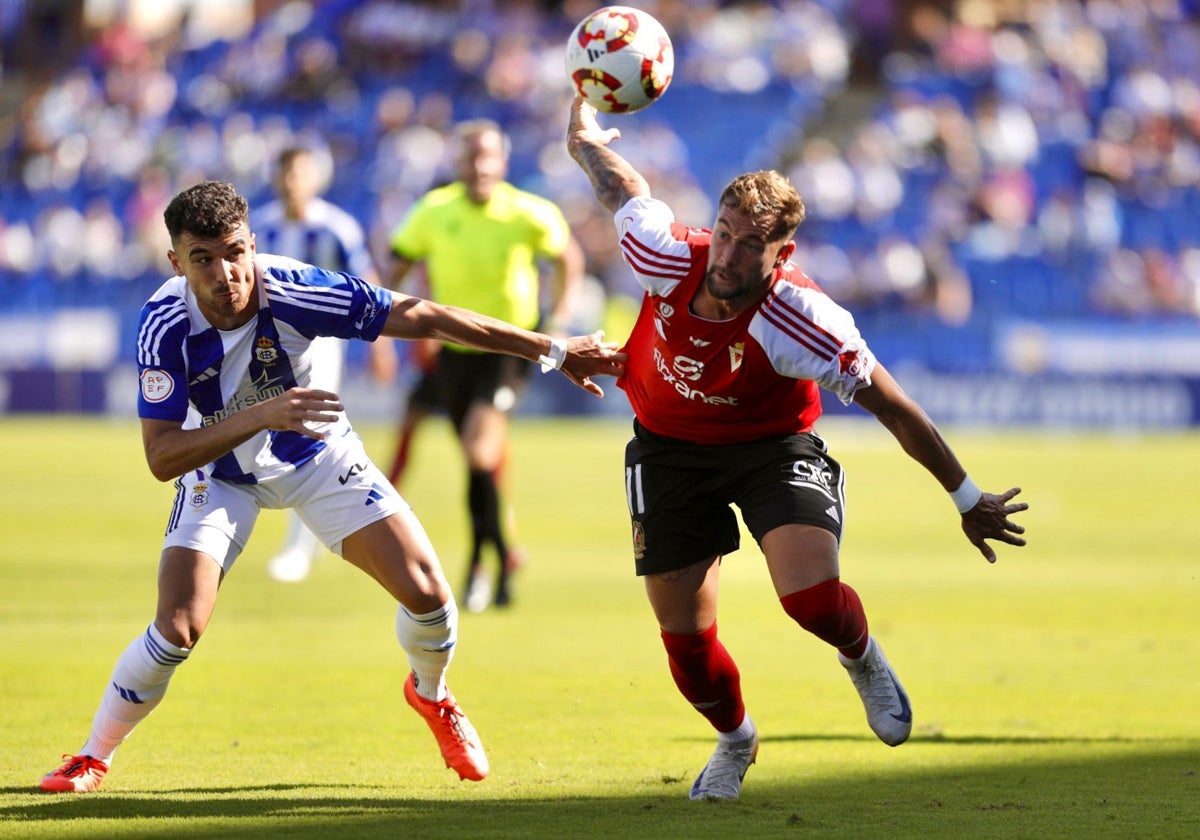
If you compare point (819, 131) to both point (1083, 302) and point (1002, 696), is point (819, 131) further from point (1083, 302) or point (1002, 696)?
point (1002, 696)

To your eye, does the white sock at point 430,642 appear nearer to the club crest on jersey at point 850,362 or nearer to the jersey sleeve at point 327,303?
the jersey sleeve at point 327,303

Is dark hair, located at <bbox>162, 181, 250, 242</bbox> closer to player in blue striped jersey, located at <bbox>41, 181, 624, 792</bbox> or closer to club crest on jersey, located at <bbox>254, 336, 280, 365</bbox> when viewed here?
player in blue striped jersey, located at <bbox>41, 181, 624, 792</bbox>

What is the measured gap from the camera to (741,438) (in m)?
6.64

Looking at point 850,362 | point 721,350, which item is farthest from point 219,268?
point 850,362

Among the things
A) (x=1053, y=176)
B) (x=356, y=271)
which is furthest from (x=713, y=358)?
(x=1053, y=176)

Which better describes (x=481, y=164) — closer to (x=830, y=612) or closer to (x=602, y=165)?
(x=602, y=165)

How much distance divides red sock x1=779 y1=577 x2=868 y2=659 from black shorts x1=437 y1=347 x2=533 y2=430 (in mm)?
5710

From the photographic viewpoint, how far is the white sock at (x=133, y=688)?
6.38m

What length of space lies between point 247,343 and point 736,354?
1754 millimetres

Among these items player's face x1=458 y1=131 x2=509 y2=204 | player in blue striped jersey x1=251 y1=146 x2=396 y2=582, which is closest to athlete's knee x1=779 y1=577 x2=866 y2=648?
player in blue striped jersey x1=251 y1=146 x2=396 y2=582

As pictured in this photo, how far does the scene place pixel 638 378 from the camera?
682 cm

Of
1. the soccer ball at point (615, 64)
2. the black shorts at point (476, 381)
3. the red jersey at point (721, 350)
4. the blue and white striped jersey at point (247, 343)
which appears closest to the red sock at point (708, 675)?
the red jersey at point (721, 350)

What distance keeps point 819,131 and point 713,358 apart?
1065 inches

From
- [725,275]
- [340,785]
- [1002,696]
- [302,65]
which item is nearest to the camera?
[725,275]
